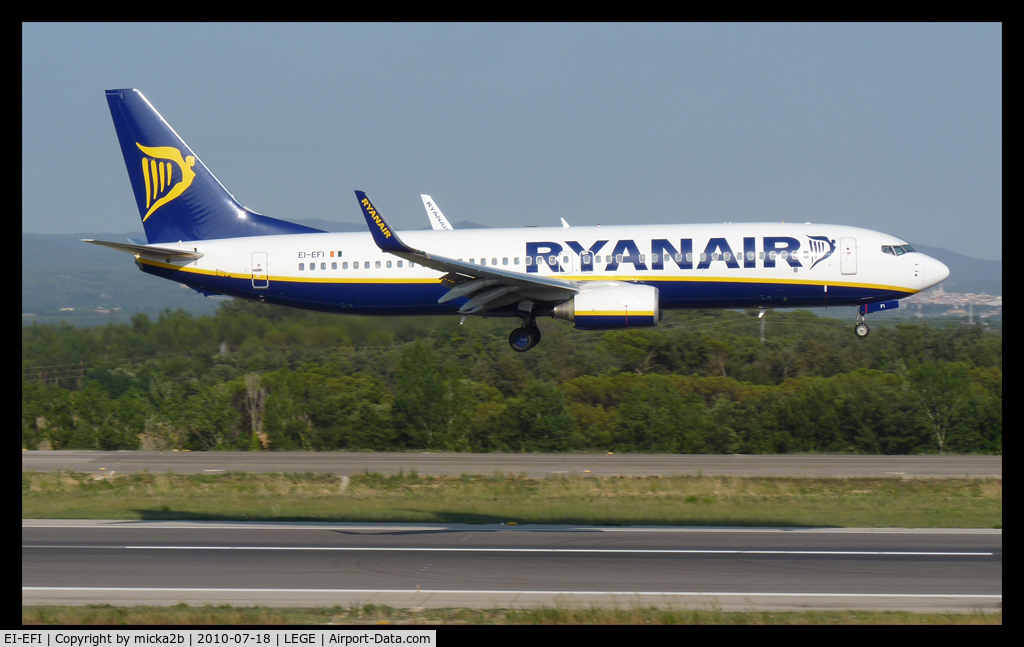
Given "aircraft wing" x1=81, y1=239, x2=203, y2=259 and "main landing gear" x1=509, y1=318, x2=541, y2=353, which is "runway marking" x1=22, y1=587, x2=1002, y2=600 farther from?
"aircraft wing" x1=81, y1=239, x2=203, y2=259

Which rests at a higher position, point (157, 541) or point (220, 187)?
point (220, 187)

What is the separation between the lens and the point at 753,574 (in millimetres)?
17797

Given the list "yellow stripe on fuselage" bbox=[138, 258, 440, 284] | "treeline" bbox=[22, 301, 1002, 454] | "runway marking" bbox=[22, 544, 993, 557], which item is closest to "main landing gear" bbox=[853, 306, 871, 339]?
"runway marking" bbox=[22, 544, 993, 557]

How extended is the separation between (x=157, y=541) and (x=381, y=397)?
121 ft

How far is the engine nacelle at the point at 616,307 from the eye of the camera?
25.2 m

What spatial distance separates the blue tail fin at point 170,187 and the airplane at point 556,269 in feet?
2.60

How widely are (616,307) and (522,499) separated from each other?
926cm

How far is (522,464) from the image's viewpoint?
41531 mm

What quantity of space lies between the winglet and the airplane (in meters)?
0.03

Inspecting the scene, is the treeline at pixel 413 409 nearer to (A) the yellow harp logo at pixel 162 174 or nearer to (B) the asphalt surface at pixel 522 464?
(B) the asphalt surface at pixel 522 464

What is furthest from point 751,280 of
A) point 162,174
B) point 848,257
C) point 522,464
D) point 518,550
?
point 162,174

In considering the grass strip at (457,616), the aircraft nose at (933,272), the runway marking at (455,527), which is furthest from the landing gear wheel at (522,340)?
the grass strip at (457,616)

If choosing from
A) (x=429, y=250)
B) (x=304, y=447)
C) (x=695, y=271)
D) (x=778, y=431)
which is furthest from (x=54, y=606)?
(x=778, y=431)

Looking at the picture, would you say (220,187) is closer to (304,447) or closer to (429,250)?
(429,250)
